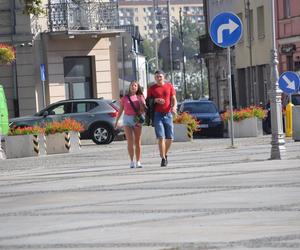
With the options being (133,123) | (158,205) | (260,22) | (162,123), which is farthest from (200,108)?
(158,205)

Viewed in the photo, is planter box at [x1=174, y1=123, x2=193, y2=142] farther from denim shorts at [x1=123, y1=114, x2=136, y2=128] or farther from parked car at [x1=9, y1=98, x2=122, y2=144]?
denim shorts at [x1=123, y1=114, x2=136, y2=128]

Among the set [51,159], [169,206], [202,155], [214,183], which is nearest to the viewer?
[169,206]

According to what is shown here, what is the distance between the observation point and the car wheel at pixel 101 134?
40.4 metres

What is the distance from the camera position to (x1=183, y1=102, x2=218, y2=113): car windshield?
46.4 meters

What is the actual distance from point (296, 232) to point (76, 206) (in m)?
4.44

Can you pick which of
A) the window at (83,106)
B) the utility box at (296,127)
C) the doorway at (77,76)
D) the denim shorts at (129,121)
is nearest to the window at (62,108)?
the window at (83,106)

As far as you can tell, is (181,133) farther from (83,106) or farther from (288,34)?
(288,34)

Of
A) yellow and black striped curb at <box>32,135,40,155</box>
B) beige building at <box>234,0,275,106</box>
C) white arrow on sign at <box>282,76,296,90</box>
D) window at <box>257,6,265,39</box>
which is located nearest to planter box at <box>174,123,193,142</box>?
white arrow on sign at <box>282,76,296,90</box>

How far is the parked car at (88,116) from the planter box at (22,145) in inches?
287

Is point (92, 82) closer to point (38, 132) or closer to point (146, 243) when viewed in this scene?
point (38, 132)

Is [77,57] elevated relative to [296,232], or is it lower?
elevated

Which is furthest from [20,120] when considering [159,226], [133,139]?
[159,226]

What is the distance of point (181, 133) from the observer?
35906 millimetres

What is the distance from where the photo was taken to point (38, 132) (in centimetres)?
3238
